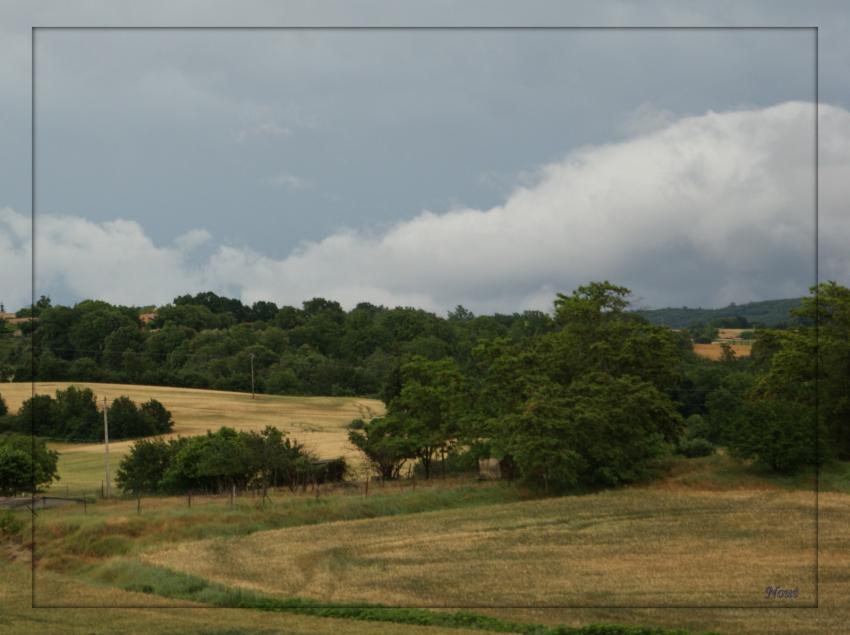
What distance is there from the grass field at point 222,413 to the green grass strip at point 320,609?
1483 inches

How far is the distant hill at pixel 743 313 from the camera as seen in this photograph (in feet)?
214

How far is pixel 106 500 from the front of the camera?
52875mm

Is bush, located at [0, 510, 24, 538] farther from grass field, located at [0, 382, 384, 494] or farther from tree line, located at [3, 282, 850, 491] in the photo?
grass field, located at [0, 382, 384, 494]

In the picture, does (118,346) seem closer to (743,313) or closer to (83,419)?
(83,419)

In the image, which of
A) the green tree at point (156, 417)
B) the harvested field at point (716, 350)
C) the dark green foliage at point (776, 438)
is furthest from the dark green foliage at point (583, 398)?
the harvested field at point (716, 350)

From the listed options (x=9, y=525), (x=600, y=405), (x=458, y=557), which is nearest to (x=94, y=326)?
(x=9, y=525)

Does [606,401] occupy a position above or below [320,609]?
above

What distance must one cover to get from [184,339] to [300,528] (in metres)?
71.5

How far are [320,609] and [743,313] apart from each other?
183ft

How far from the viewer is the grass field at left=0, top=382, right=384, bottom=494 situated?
248ft

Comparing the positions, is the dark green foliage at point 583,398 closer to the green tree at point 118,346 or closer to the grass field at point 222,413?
the grass field at point 222,413

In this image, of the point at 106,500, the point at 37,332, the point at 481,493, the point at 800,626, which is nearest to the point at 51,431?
the point at 37,332

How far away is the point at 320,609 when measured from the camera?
27.5 metres

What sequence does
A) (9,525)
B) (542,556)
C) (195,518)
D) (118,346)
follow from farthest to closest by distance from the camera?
(118,346) < (9,525) < (195,518) < (542,556)
